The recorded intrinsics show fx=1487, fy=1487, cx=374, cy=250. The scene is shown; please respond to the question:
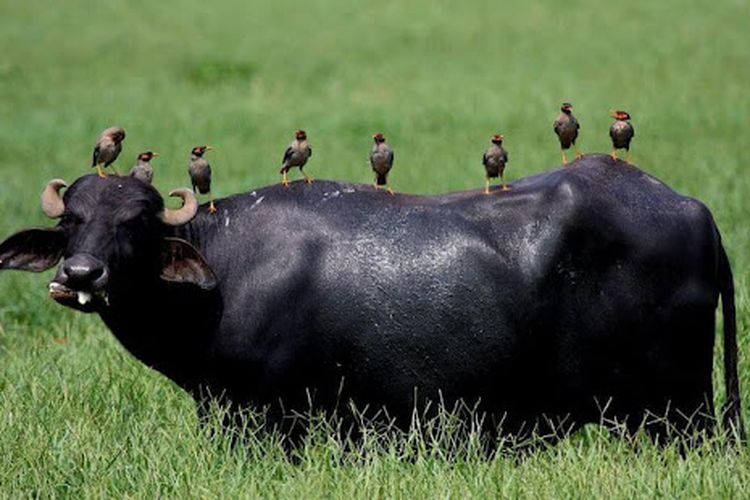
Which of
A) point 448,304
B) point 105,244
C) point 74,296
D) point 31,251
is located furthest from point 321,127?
point 74,296

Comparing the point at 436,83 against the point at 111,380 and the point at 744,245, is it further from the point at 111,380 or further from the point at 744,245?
the point at 111,380

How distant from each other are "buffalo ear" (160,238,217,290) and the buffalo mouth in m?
0.35

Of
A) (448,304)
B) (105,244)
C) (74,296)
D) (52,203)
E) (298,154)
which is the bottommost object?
(448,304)

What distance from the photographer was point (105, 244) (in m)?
5.07

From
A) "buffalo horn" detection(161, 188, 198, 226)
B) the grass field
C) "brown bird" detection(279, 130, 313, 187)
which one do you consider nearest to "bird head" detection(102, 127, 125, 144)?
"buffalo horn" detection(161, 188, 198, 226)

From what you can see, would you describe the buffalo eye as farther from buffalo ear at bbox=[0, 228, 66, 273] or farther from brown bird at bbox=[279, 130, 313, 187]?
brown bird at bbox=[279, 130, 313, 187]

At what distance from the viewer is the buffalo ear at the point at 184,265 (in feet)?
17.3

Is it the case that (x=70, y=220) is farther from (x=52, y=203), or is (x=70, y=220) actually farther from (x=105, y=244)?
(x=105, y=244)

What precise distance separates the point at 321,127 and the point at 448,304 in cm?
1040

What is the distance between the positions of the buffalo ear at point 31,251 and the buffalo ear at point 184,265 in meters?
0.38

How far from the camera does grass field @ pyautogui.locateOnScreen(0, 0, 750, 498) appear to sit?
16.2 feet

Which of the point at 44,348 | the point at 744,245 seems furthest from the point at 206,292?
the point at 744,245

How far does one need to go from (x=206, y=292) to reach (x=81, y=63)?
15909mm

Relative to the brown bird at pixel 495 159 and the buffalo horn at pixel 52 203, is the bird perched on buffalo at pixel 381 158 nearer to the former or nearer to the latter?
the brown bird at pixel 495 159
